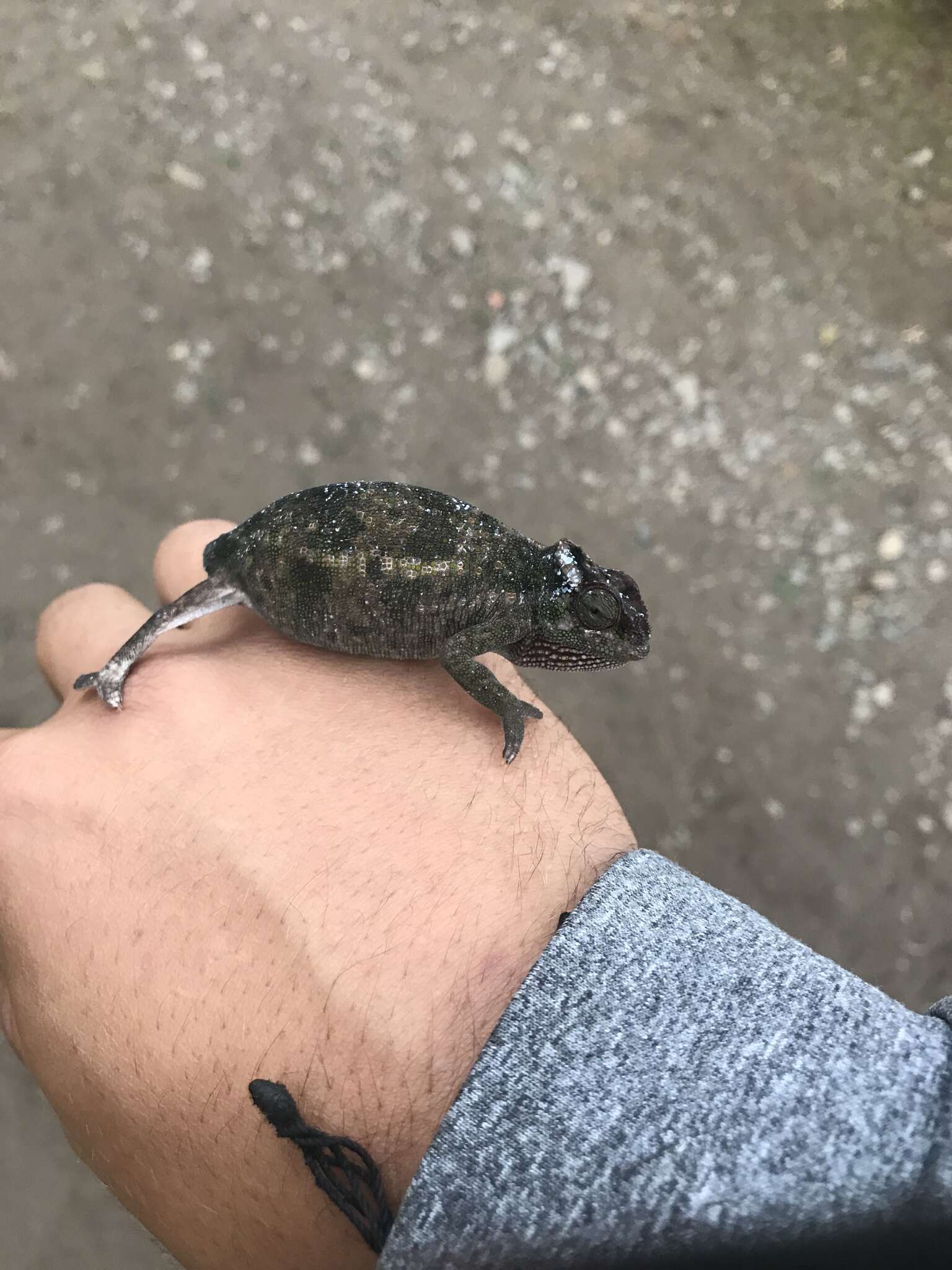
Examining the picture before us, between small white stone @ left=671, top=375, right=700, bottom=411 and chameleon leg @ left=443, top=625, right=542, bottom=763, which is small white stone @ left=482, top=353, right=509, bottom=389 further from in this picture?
chameleon leg @ left=443, top=625, right=542, bottom=763

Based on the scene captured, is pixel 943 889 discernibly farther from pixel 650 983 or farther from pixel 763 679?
pixel 650 983

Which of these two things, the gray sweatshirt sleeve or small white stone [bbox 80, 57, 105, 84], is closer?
the gray sweatshirt sleeve

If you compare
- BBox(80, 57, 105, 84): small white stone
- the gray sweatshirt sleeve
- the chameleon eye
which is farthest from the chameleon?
BBox(80, 57, 105, 84): small white stone

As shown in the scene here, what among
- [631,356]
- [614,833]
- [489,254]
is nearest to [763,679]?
[631,356]

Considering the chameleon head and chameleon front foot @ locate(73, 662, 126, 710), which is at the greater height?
chameleon front foot @ locate(73, 662, 126, 710)

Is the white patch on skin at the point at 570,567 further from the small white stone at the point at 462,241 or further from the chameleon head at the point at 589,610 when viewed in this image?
the small white stone at the point at 462,241

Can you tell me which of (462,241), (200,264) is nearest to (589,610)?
(462,241)

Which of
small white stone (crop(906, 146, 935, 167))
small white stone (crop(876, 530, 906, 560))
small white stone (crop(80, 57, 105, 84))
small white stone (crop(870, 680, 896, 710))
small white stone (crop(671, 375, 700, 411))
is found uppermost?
small white stone (crop(80, 57, 105, 84))

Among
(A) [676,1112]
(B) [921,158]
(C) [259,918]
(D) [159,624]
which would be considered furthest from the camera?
(B) [921,158]

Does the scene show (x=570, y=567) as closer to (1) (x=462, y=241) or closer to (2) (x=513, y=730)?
(2) (x=513, y=730)
